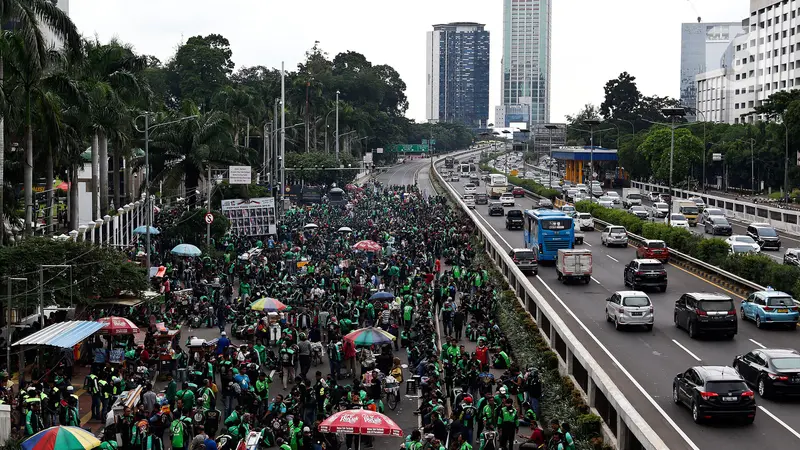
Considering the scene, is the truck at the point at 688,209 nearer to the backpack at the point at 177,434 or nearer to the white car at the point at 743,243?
the white car at the point at 743,243

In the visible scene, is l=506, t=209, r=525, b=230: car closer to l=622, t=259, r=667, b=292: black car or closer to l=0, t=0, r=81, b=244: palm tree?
l=622, t=259, r=667, b=292: black car

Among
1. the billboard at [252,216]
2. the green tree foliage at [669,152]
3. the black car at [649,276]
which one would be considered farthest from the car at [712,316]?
the green tree foliage at [669,152]

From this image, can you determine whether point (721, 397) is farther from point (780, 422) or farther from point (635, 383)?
point (635, 383)

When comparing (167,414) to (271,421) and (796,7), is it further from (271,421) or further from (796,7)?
→ (796,7)

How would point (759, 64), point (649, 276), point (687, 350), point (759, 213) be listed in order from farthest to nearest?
1. point (759, 64)
2. point (759, 213)
3. point (649, 276)
4. point (687, 350)

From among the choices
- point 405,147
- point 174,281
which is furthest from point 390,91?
point 174,281

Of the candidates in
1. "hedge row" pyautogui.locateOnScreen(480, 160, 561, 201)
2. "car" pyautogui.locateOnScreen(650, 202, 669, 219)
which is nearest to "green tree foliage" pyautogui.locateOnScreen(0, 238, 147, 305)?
"car" pyautogui.locateOnScreen(650, 202, 669, 219)

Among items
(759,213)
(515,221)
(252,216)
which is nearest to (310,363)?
(252,216)
